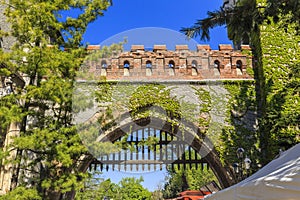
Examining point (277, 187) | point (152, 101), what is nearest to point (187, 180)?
point (152, 101)

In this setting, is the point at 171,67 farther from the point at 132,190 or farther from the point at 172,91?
the point at 132,190

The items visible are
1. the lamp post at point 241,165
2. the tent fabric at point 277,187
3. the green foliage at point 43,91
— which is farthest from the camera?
the lamp post at point 241,165

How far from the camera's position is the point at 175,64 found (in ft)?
28.5

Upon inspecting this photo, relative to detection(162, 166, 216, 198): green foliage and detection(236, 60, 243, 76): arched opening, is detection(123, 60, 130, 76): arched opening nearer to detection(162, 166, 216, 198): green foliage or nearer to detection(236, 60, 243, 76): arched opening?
detection(236, 60, 243, 76): arched opening

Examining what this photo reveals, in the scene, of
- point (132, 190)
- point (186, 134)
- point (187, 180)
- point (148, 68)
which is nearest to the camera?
point (186, 134)

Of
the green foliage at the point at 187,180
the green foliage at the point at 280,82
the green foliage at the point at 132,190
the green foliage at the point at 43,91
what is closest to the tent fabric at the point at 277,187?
the green foliage at the point at 43,91

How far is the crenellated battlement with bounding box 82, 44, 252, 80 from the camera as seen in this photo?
8609mm

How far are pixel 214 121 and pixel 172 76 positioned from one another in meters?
1.65

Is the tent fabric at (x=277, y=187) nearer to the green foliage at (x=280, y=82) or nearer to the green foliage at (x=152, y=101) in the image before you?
the green foliage at (x=280, y=82)

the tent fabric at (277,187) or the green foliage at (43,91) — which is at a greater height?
the green foliage at (43,91)

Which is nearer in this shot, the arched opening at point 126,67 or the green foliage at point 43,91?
the green foliage at point 43,91

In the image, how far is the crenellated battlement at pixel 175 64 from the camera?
8609mm

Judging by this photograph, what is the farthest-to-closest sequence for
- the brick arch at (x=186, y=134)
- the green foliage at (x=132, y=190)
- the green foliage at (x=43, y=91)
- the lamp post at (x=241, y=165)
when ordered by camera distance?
the green foliage at (x=132, y=190) < the brick arch at (x=186, y=134) < the lamp post at (x=241, y=165) < the green foliage at (x=43, y=91)

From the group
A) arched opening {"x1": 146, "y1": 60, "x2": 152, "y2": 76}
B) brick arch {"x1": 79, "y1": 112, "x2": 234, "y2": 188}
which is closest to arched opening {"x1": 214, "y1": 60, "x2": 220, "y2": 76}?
brick arch {"x1": 79, "y1": 112, "x2": 234, "y2": 188}
